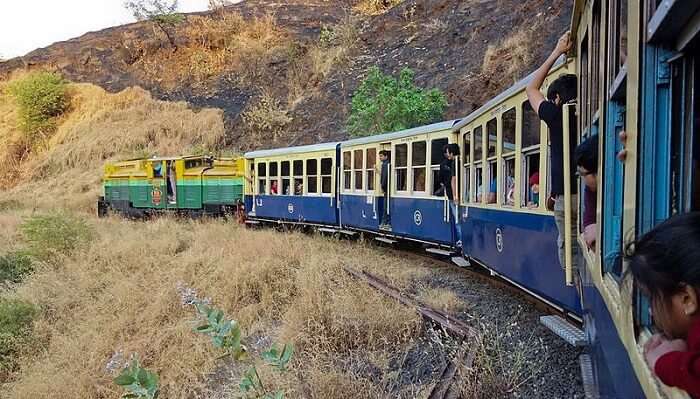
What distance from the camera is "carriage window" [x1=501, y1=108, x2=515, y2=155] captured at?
22.3 ft

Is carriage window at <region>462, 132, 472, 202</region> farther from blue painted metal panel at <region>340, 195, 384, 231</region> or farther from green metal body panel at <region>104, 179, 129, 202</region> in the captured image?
green metal body panel at <region>104, 179, 129, 202</region>

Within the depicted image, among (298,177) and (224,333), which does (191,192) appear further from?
(224,333)


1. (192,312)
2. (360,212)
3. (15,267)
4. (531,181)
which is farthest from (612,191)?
(15,267)

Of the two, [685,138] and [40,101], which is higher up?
[40,101]

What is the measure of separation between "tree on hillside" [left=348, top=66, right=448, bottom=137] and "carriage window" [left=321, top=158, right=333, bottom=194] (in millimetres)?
4208

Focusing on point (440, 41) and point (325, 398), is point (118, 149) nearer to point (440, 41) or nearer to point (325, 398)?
point (440, 41)

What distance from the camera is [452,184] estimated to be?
10.2 metres

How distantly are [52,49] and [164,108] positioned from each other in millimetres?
17043

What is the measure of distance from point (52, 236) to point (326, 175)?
6389 millimetres

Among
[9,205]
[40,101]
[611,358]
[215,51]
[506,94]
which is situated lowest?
[9,205]

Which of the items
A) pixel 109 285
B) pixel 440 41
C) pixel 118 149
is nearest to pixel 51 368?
pixel 109 285

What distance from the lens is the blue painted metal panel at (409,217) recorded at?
11008 millimetres

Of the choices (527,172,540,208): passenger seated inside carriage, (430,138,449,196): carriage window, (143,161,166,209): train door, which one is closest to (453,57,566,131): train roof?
(527,172,540,208): passenger seated inside carriage

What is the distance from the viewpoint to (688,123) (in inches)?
67.1
